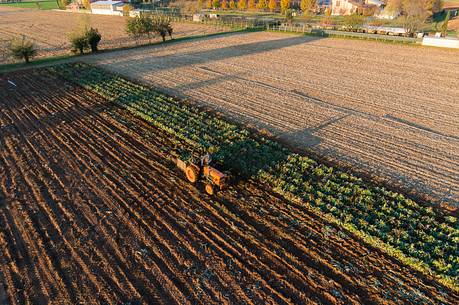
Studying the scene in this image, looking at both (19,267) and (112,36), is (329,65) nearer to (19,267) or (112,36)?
(19,267)

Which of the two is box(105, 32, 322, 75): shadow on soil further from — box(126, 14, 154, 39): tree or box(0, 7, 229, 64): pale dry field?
box(0, 7, 229, 64): pale dry field

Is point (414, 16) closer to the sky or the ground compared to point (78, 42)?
closer to the sky

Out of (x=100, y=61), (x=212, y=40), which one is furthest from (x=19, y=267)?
(x=212, y=40)

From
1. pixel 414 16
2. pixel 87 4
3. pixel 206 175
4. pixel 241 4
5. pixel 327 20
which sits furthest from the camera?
pixel 87 4

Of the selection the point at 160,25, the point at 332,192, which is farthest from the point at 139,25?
the point at 332,192

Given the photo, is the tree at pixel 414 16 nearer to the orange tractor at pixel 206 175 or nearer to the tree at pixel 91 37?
the tree at pixel 91 37

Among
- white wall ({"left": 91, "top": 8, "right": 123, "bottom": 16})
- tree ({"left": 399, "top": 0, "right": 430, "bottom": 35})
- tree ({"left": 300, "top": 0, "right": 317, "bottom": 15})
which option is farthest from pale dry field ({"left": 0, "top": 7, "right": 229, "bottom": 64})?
tree ({"left": 300, "top": 0, "right": 317, "bottom": 15})

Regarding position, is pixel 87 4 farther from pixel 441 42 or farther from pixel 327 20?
pixel 441 42
